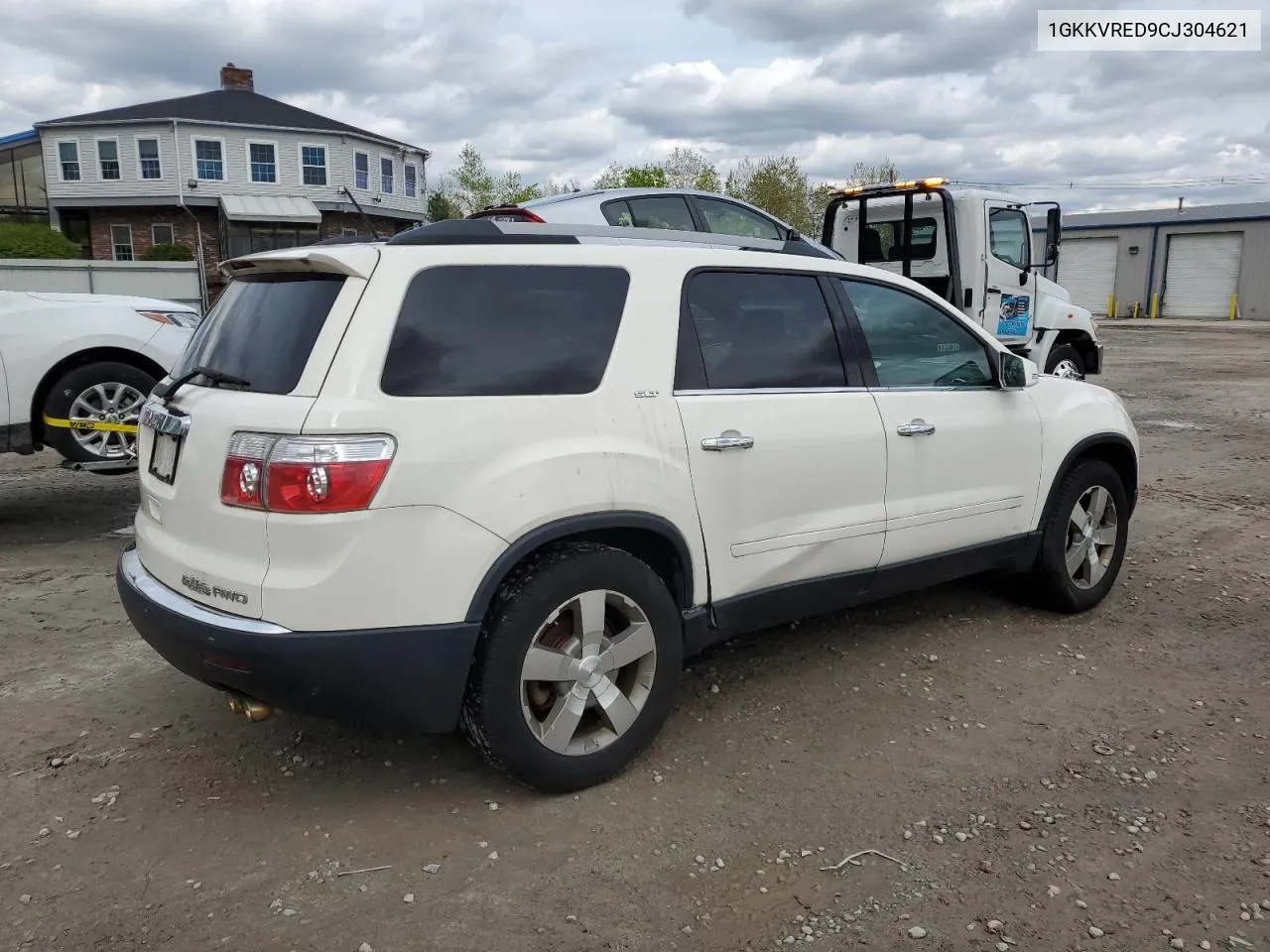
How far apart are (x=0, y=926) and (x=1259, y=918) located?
130 inches

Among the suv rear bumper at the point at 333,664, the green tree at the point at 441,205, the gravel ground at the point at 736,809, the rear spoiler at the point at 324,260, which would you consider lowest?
the gravel ground at the point at 736,809

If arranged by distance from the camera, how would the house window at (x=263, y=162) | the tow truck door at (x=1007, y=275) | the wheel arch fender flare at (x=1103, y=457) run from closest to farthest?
1. the wheel arch fender flare at (x=1103, y=457)
2. the tow truck door at (x=1007, y=275)
3. the house window at (x=263, y=162)

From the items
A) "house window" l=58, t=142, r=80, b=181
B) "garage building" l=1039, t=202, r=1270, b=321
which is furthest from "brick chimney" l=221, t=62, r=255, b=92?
"garage building" l=1039, t=202, r=1270, b=321

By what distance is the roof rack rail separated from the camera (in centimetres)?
318

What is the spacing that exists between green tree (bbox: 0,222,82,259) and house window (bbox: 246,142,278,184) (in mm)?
7046

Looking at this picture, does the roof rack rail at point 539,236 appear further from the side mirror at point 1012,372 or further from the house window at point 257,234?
the house window at point 257,234

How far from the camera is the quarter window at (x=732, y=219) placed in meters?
9.19

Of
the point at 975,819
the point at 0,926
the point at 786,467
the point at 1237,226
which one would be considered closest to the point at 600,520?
the point at 786,467

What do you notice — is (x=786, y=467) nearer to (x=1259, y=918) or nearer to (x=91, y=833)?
(x=1259, y=918)

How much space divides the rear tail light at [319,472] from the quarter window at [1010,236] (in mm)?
9606

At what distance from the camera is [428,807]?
3268 millimetres

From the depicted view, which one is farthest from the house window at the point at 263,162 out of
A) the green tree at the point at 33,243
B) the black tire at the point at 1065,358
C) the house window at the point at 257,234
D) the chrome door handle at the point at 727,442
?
the chrome door handle at the point at 727,442

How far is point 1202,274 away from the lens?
37.7m

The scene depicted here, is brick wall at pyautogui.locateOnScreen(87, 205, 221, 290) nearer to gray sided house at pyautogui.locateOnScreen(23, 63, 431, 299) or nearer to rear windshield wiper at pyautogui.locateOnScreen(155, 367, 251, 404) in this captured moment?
gray sided house at pyautogui.locateOnScreen(23, 63, 431, 299)
